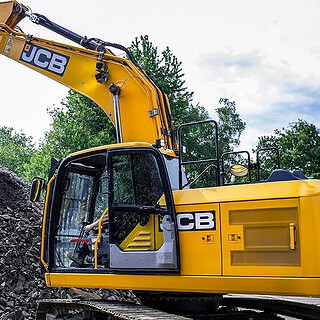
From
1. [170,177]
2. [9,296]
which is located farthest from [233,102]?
[170,177]

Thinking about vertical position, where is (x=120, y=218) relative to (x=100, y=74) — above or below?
below

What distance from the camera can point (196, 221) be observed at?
5.49 metres

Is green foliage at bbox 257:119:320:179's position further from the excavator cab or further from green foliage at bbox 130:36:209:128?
the excavator cab

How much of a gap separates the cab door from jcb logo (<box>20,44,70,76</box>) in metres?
2.49

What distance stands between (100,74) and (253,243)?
3388 millimetres

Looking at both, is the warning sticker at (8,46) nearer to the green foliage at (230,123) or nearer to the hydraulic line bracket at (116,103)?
the hydraulic line bracket at (116,103)

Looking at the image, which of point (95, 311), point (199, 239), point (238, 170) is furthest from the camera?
point (95, 311)

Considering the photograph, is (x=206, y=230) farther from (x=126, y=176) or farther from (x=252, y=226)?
(x=126, y=176)

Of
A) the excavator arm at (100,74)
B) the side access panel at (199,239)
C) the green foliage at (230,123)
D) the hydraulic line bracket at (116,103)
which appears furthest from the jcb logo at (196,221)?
the green foliage at (230,123)

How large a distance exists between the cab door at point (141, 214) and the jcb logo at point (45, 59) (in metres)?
2.49

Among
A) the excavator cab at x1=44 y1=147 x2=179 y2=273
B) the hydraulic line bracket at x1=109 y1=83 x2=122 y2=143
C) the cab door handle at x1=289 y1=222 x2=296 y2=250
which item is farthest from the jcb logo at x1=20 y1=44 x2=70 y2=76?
the cab door handle at x1=289 y1=222 x2=296 y2=250

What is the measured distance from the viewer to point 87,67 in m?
7.83

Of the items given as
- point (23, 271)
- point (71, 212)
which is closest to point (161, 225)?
point (71, 212)

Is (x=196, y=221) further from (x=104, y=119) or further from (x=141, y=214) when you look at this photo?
(x=104, y=119)
